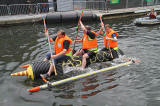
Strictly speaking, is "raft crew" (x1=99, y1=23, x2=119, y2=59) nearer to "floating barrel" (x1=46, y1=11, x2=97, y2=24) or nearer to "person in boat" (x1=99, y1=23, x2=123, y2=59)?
"person in boat" (x1=99, y1=23, x2=123, y2=59)

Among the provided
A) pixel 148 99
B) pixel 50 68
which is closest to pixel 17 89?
pixel 50 68

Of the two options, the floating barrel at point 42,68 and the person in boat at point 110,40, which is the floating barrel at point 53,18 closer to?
the person in boat at point 110,40

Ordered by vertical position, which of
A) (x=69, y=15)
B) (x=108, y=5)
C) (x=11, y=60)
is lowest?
(x=11, y=60)

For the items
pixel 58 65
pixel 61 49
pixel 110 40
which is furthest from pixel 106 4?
pixel 58 65

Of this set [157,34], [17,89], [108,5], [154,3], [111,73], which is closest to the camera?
[17,89]

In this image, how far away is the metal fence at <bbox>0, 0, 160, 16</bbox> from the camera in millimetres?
17323

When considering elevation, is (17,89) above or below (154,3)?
below

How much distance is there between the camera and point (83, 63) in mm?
6707

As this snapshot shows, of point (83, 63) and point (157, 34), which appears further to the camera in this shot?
point (157, 34)

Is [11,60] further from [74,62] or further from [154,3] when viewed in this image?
[154,3]

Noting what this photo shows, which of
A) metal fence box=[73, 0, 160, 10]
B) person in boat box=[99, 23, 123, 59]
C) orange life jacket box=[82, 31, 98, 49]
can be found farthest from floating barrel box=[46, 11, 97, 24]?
orange life jacket box=[82, 31, 98, 49]

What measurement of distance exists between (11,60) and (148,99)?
6040 millimetres

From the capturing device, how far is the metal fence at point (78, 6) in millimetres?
17323

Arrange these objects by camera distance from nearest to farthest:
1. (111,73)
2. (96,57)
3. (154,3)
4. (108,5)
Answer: (111,73) < (96,57) < (108,5) < (154,3)
